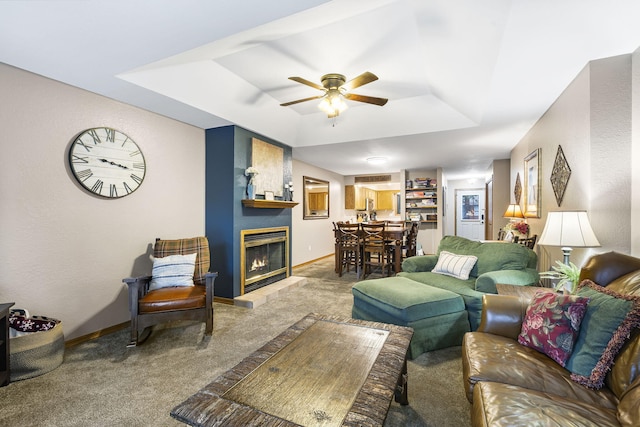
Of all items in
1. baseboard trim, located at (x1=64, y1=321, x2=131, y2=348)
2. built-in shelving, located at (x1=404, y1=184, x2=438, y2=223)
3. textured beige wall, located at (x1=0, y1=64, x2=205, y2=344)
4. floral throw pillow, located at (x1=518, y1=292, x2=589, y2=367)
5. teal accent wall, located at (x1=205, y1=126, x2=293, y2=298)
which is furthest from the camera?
built-in shelving, located at (x1=404, y1=184, x2=438, y2=223)

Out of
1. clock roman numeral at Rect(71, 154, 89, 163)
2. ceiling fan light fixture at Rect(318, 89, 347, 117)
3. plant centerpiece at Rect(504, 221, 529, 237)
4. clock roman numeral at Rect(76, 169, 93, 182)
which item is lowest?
plant centerpiece at Rect(504, 221, 529, 237)

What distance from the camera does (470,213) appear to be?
9.66 m

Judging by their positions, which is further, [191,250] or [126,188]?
[191,250]

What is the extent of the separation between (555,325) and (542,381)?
0.35m

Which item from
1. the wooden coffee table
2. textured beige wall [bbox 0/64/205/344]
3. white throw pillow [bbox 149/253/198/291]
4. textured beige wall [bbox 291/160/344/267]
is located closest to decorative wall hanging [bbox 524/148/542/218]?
the wooden coffee table

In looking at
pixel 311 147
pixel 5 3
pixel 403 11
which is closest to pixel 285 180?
pixel 311 147

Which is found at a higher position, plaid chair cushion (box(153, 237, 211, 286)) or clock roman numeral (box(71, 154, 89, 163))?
clock roman numeral (box(71, 154, 89, 163))

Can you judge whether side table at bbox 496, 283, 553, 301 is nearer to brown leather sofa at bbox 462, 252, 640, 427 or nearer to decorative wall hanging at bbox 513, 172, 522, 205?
brown leather sofa at bbox 462, 252, 640, 427

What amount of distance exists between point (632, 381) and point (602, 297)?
42 centimetres

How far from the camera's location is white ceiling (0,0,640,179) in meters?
1.80

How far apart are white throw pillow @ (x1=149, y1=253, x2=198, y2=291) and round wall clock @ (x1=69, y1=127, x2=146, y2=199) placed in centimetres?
84

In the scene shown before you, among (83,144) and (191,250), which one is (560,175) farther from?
(83,144)

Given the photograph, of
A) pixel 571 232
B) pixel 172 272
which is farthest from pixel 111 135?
pixel 571 232

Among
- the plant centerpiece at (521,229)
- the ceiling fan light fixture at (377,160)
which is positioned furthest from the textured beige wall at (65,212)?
the plant centerpiece at (521,229)
